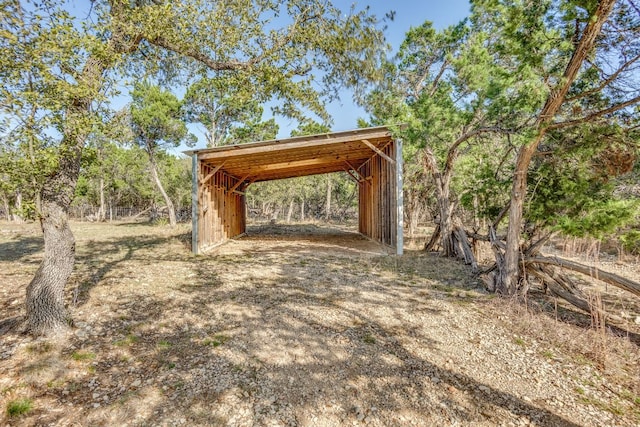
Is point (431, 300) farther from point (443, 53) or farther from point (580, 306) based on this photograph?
point (443, 53)

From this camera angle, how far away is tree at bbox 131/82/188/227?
16578mm

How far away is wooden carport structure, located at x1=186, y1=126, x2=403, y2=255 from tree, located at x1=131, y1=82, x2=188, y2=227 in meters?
7.22

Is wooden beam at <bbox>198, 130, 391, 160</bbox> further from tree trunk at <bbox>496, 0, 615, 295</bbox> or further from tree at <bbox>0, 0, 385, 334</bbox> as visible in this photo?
tree trunk at <bbox>496, 0, 615, 295</bbox>

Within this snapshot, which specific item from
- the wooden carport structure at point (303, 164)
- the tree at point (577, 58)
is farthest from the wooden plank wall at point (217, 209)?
the tree at point (577, 58)

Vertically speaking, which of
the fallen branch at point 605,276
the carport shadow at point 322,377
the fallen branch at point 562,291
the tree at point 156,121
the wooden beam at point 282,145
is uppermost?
the tree at point 156,121

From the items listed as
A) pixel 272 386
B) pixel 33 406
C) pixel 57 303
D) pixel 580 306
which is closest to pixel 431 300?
pixel 580 306

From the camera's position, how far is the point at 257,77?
4.98m

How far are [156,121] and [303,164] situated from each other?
1069 cm

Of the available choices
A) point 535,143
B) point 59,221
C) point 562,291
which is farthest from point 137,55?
point 562,291

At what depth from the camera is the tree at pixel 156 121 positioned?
16578mm

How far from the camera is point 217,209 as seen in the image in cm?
1109

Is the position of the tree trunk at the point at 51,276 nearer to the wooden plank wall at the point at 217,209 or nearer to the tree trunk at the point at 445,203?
the wooden plank wall at the point at 217,209

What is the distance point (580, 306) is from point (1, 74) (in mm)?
6908

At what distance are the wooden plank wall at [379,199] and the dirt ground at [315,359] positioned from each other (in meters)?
4.01
